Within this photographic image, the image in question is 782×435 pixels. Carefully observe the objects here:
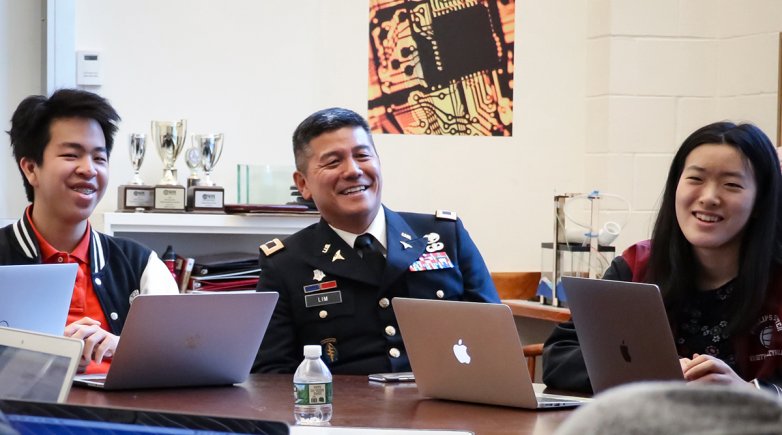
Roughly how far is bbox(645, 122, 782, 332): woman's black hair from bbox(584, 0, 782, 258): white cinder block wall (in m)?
1.96

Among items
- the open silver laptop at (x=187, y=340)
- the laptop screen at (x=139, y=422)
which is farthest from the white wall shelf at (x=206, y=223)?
the laptop screen at (x=139, y=422)

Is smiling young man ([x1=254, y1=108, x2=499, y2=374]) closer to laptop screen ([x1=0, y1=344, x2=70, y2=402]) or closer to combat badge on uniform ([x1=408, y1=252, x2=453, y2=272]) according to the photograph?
combat badge on uniform ([x1=408, y1=252, x2=453, y2=272])

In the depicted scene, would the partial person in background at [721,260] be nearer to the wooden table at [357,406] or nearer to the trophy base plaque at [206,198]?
the wooden table at [357,406]

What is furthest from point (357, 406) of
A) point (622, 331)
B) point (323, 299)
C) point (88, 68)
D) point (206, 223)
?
point (88, 68)

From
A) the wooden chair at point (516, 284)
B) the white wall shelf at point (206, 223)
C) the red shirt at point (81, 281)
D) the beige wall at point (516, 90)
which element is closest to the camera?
the red shirt at point (81, 281)

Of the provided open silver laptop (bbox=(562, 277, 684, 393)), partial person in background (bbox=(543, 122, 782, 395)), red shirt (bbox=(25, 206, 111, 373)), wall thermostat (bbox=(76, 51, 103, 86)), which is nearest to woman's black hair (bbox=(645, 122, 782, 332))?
partial person in background (bbox=(543, 122, 782, 395))

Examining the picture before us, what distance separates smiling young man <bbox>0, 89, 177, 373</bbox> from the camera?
2561 millimetres

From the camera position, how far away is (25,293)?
6.61ft

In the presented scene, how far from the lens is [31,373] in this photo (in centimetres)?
136

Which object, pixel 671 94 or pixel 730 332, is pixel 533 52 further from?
pixel 730 332

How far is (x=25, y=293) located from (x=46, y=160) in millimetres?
721

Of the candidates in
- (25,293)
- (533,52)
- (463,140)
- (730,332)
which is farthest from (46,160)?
(533,52)

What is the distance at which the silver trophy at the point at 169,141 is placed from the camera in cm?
376

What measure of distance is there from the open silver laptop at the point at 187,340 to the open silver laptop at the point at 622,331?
589 millimetres
